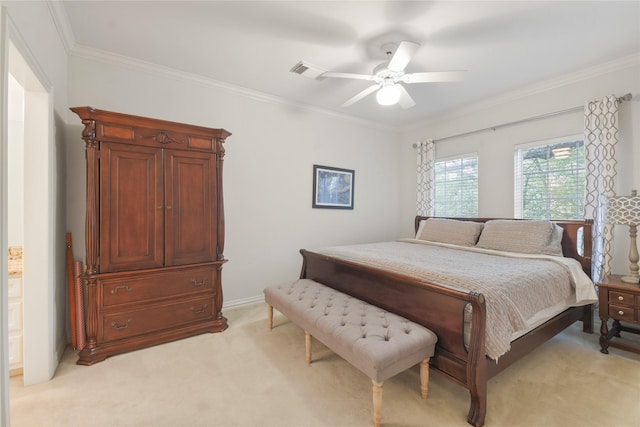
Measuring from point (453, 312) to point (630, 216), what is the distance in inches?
79.3

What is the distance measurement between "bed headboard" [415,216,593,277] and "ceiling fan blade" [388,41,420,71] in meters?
2.46

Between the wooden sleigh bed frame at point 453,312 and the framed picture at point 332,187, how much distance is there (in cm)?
149

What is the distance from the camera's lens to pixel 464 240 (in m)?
3.51

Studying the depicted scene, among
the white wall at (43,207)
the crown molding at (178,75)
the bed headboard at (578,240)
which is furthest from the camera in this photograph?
the bed headboard at (578,240)

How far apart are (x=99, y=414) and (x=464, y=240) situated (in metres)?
3.72

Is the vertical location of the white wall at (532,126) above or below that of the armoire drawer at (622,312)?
above

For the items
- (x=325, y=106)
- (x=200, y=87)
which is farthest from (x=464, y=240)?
(x=200, y=87)

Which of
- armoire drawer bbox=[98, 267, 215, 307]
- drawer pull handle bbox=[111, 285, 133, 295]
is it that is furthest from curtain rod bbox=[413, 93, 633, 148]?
drawer pull handle bbox=[111, 285, 133, 295]

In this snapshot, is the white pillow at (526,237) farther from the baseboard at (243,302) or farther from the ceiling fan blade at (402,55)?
the baseboard at (243,302)

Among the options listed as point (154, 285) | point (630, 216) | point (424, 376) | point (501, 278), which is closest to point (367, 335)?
point (424, 376)

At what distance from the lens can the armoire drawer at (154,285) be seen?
231 cm

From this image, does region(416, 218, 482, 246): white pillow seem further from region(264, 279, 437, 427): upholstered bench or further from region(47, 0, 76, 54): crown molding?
region(47, 0, 76, 54): crown molding

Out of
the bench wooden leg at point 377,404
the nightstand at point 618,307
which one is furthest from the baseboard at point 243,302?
the nightstand at point 618,307

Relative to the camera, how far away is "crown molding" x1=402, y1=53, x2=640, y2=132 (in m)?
2.84
